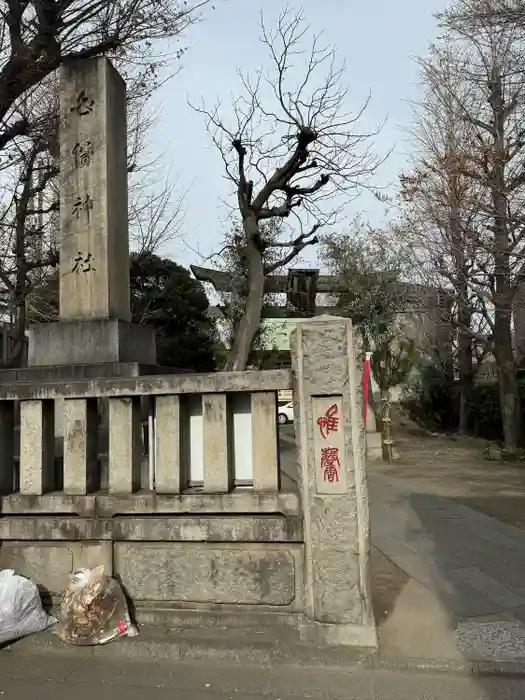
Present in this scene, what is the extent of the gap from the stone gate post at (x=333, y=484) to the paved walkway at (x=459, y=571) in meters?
0.52

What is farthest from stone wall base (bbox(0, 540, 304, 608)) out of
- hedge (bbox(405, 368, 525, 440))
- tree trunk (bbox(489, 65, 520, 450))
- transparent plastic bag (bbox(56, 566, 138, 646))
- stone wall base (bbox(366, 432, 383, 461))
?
hedge (bbox(405, 368, 525, 440))

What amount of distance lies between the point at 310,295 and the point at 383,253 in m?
3.38

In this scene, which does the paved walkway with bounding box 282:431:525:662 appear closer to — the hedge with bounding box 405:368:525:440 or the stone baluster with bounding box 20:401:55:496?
the stone baluster with bounding box 20:401:55:496

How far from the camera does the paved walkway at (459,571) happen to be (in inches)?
146

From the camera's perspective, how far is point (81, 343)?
5.00m

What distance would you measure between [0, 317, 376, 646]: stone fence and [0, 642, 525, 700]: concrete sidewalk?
0.33 metres

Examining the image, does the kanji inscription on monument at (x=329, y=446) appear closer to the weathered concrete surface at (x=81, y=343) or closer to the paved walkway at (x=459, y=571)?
the paved walkway at (x=459, y=571)

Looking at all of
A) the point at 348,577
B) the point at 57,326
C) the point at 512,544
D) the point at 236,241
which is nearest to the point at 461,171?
the point at 236,241

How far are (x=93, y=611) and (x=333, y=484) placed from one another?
172 cm

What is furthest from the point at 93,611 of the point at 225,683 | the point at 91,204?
the point at 91,204

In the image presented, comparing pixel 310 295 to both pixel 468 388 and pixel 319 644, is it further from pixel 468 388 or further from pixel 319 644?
pixel 319 644

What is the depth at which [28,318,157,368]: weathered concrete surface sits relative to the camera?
491 cm

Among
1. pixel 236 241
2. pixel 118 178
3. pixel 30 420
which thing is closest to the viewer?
pixel 30 420

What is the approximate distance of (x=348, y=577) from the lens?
137 inches
